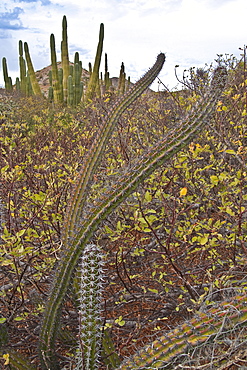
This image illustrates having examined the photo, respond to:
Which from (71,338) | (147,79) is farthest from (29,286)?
(147,79)

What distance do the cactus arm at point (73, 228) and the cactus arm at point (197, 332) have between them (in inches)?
27.0

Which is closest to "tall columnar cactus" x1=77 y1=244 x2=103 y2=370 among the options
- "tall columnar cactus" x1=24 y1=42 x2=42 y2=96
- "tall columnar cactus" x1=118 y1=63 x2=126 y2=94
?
"tall columnar cactus" x1=118 y1=63 x2=126 y2=94

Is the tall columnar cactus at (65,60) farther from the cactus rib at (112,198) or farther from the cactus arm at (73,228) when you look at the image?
the cactus rib at (112,198)

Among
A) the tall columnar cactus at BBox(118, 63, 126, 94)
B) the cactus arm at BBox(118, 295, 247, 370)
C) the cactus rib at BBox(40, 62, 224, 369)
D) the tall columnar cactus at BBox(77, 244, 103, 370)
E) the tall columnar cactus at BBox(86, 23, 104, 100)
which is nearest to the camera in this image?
the cactus arm at BBox(118, 295, 247, 370)

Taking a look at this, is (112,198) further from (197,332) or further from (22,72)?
(22,72)

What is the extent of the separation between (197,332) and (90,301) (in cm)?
59

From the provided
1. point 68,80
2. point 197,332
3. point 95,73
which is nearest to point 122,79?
point 95,73

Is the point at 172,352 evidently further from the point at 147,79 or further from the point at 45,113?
the point at 45,113

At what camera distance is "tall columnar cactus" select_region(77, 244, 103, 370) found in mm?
1862

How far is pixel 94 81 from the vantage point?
540 inches

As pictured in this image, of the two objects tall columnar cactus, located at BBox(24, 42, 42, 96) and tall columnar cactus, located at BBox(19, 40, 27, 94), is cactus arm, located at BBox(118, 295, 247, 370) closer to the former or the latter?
tall columnar cactus, located at BBox(24, 42, 42, 96)

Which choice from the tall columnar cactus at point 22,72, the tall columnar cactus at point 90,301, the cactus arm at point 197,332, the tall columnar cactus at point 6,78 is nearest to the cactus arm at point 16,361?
the tall columnar cactus at point 90,301

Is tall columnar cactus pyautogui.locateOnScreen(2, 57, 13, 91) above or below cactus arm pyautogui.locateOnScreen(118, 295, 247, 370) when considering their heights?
above

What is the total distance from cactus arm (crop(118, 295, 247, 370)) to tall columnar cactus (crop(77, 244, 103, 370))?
336 mm
